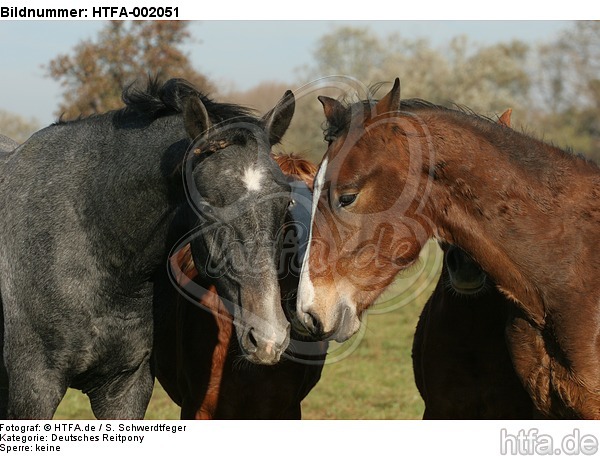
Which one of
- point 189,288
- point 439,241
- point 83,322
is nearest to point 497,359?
point 439,241

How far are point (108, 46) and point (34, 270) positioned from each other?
6709 mm

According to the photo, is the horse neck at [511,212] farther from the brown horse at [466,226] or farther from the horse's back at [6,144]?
the horse's back at [6,144]

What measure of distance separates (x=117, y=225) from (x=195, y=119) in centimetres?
74

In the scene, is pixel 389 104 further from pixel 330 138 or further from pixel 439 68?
pixel 439 68

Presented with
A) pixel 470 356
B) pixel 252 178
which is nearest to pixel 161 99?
pixel 252 178

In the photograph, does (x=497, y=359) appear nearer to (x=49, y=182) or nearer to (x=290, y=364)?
(x=290, y=364)

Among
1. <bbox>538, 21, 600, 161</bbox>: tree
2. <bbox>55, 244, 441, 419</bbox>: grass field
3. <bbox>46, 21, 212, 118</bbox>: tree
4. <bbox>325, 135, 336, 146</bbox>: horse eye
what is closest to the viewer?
<bbox>325, 135, 336, 146</bbox>: horse eye

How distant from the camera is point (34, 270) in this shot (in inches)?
170

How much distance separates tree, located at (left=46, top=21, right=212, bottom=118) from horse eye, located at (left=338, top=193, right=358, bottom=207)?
6.95m

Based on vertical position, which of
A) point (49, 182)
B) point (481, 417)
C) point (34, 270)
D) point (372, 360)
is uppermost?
point (49, 182)

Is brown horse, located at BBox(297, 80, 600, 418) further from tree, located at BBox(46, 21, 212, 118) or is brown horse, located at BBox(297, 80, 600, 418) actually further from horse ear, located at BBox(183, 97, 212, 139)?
tree, located at BBox(46, 21, 212, 118)

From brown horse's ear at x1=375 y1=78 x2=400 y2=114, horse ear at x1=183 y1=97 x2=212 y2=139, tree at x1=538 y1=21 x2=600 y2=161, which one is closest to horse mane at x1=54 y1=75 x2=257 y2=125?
horse ear at x1=183 y1=97 x2=212 y2=139

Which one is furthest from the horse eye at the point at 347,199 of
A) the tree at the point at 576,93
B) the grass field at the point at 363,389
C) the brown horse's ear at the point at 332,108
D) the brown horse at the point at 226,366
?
the tree at the point at 576,93

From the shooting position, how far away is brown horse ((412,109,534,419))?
14.4 feet
